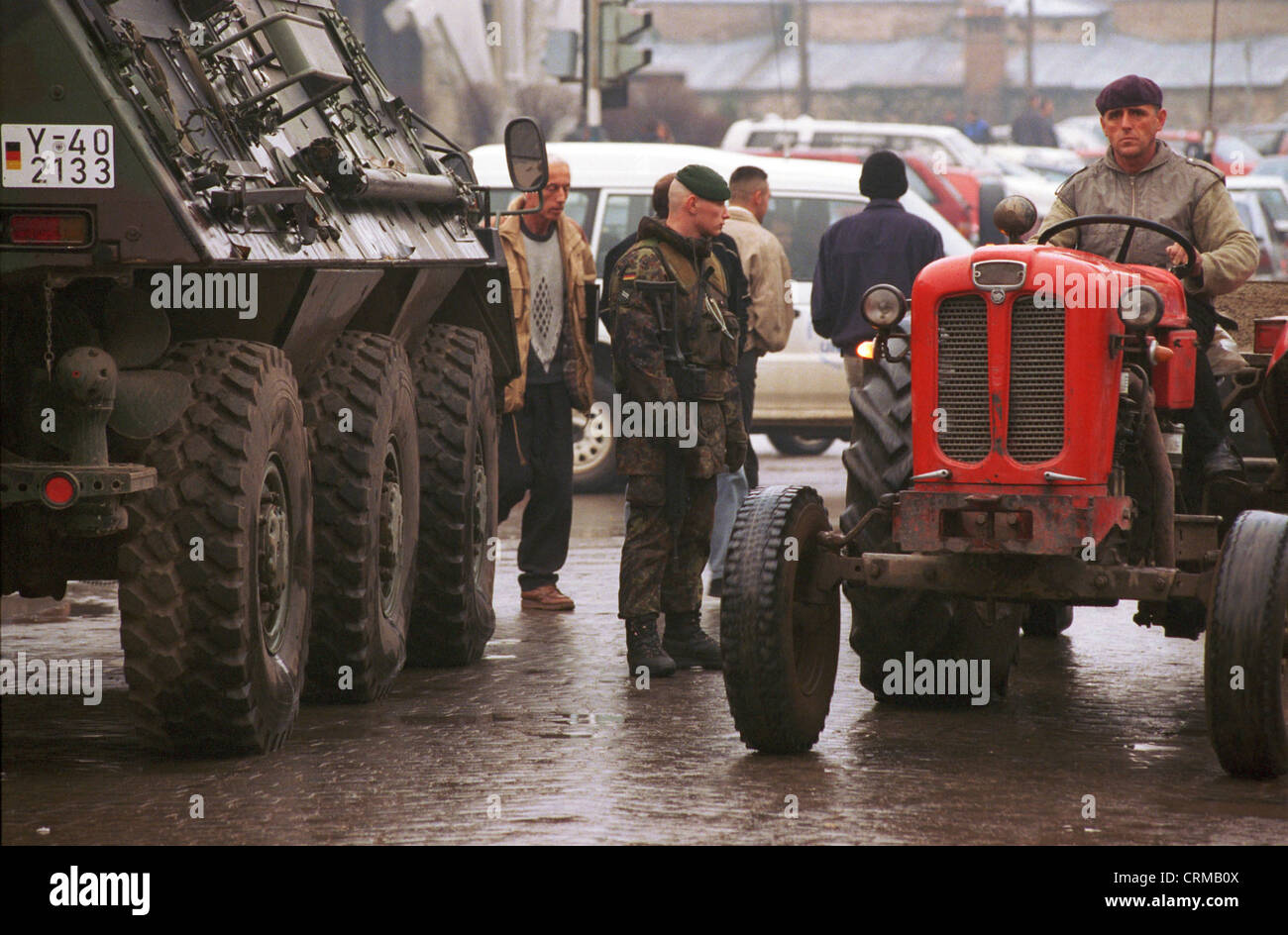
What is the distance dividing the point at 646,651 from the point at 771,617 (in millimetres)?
2162

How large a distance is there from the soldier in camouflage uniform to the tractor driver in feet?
4.62

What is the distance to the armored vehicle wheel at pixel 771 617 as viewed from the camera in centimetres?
772

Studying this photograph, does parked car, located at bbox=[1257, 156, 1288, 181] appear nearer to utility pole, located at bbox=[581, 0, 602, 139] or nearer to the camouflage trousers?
utility pole, located at bbox=[581, 0, 602, 139]

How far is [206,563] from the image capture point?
7305 millimetres

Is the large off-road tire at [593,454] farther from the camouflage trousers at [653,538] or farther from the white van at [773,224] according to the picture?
the camouflage trousers at [653,538]

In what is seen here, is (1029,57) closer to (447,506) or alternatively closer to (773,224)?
(773,224)

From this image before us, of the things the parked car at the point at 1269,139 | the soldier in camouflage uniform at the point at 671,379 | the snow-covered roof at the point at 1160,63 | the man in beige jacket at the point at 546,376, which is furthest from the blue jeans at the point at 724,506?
the snow-covered roof at the point at 1160,63

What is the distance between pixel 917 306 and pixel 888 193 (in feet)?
17.0

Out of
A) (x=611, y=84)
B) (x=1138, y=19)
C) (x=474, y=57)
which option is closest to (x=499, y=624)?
(x=611, y=84)

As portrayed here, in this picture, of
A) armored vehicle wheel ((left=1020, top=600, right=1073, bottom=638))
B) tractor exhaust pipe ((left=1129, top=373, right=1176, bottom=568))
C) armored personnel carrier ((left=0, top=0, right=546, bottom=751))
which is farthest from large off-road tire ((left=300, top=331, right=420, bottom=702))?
armored vehicle wheel ((left=1020, top=600, right=1073, bottom=638))

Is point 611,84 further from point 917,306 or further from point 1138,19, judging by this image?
point 1138,19

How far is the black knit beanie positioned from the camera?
13.1m

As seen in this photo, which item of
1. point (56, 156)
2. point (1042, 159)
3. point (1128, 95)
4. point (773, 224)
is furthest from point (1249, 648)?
point (1042, 159)

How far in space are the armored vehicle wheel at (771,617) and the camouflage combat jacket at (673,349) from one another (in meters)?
1.70
